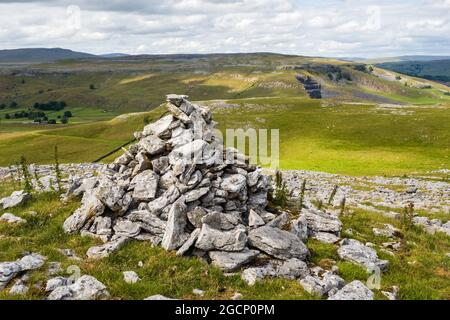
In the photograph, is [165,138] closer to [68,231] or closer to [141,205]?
[141,205]

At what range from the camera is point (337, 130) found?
94.3 metres

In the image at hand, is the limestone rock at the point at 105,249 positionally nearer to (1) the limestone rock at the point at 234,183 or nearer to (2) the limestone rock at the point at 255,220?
(1) the limestone rock at the point at 234,183

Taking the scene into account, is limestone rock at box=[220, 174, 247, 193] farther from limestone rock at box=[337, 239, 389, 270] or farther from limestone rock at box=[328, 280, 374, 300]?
limestone rock at box=[328, 280, 374, 300]

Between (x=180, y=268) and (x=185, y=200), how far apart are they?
399 centimetres

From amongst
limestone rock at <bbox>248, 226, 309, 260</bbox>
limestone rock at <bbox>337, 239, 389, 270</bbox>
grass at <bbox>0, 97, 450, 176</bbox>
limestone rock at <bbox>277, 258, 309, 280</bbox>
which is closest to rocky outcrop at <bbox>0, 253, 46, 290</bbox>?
limestone rock at <bbox>248, 226, 309, 260</bbox>

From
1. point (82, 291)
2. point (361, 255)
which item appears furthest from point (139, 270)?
point (361, 255)

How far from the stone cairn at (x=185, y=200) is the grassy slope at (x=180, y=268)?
736 mm

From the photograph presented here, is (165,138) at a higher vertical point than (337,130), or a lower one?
higher

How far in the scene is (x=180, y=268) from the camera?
16641 mm

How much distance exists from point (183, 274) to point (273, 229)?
5.17 metres

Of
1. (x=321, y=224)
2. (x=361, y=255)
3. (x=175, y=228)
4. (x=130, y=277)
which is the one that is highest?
(x=175, y=228)

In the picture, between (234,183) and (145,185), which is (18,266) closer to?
(145,185)

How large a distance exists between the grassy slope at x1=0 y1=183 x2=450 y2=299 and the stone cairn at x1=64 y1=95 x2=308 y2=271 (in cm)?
74
